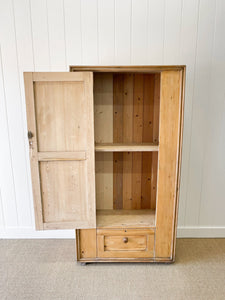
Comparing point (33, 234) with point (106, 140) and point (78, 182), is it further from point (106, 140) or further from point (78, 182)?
point (106, 140)

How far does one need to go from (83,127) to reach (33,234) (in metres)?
1.47

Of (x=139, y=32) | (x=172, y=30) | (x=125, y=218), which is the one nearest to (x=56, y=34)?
(x=139, y=32)

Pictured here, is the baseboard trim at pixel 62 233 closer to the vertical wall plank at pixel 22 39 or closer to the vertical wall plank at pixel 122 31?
the vertical wall plank at pixel 22 39

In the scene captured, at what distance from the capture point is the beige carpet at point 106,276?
1.49 m

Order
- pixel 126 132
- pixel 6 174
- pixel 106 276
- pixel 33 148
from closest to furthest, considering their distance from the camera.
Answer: pixel 33 148, pixel 106 276, pixel 126 132, pixel 6 174

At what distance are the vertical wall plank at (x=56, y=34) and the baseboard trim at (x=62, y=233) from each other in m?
1.75

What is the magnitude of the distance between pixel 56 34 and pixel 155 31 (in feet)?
3.09

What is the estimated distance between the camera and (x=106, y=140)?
1964mm

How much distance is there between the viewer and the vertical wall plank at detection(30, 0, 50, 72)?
181cm

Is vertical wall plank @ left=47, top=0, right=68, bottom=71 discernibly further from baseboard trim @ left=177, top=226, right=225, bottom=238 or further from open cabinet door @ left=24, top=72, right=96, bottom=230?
baseboard trim @ left=177, top=226, right=225, bottom=238

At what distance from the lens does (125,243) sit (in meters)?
1.75

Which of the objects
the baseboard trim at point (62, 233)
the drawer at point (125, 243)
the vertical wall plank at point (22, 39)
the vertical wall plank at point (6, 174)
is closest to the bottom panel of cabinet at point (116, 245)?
the drawer at point (125, 243)

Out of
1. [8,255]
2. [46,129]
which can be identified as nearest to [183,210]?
[46,129]

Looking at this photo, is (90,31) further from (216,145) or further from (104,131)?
(216,145)
